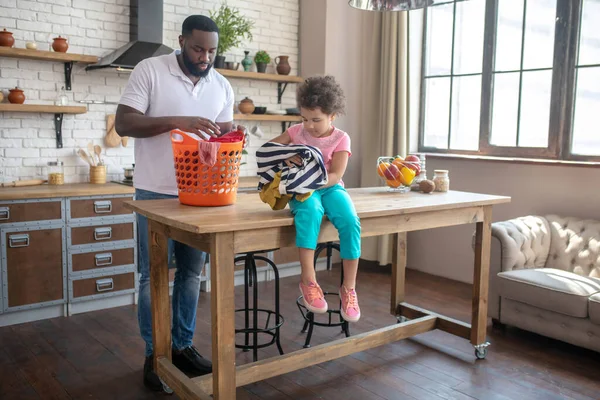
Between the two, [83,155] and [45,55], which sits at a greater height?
[45,55]

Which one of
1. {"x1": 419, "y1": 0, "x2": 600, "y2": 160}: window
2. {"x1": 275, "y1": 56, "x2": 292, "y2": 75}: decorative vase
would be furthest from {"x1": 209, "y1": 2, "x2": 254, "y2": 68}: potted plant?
{"x1": 419, "y1": 0, "x2": 600, "y2": 160}: window

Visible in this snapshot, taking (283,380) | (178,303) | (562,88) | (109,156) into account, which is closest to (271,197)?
(178,303)

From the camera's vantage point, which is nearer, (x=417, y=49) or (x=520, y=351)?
(x=520, y=351)

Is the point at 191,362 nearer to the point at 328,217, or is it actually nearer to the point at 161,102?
the point at 328,217

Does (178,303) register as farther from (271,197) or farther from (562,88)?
(562,88)

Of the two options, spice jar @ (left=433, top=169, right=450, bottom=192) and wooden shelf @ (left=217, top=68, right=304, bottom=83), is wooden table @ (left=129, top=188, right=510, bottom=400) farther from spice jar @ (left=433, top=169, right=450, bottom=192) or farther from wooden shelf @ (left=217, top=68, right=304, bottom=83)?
wooden shelf @ (left=217, top=68, right=304, bottom=83)

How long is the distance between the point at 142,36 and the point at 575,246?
3463mm

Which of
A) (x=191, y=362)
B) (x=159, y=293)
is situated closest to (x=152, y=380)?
(x=191, y=362)

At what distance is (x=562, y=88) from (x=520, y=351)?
2.06 m

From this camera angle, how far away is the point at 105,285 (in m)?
4.03

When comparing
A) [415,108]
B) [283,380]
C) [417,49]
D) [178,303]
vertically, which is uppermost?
[417,49]

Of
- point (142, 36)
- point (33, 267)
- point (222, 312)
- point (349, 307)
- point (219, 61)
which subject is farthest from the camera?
point (219, 61)

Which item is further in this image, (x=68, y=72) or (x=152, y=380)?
(x=68, y=72)

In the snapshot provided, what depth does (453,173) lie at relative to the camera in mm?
4969
